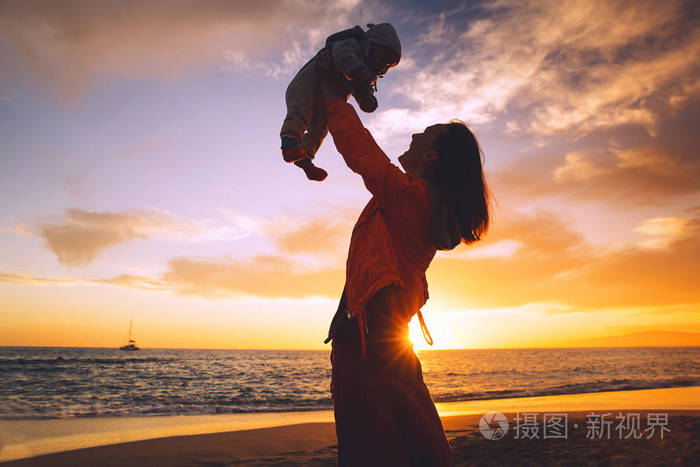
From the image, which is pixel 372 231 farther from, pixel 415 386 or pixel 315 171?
pixel 415 386

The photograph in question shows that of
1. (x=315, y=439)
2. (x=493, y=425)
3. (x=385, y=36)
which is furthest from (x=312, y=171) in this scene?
(x=493, y=425)

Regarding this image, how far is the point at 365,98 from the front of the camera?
165 cm

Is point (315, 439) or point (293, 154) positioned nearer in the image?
point (293, 154)

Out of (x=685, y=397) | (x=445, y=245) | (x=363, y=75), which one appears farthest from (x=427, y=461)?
(x=685, y=397)

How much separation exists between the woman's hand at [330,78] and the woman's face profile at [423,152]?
33 centimetres

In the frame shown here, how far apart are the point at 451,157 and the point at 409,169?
0.17 metres

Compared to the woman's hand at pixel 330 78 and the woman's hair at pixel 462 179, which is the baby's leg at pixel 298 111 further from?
the woman's hair at pixel 462 179

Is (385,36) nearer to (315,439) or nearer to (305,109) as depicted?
(305,109)

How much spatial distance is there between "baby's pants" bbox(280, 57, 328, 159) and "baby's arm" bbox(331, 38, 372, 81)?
0.14 m

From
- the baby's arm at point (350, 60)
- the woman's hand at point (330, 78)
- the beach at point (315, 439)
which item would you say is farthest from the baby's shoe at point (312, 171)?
the beach at point (315, 439)

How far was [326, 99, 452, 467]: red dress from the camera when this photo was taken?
1.29 meters

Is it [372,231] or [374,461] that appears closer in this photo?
[374,461]

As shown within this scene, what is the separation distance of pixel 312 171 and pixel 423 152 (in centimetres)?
47

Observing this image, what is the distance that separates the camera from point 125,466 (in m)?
6.03
